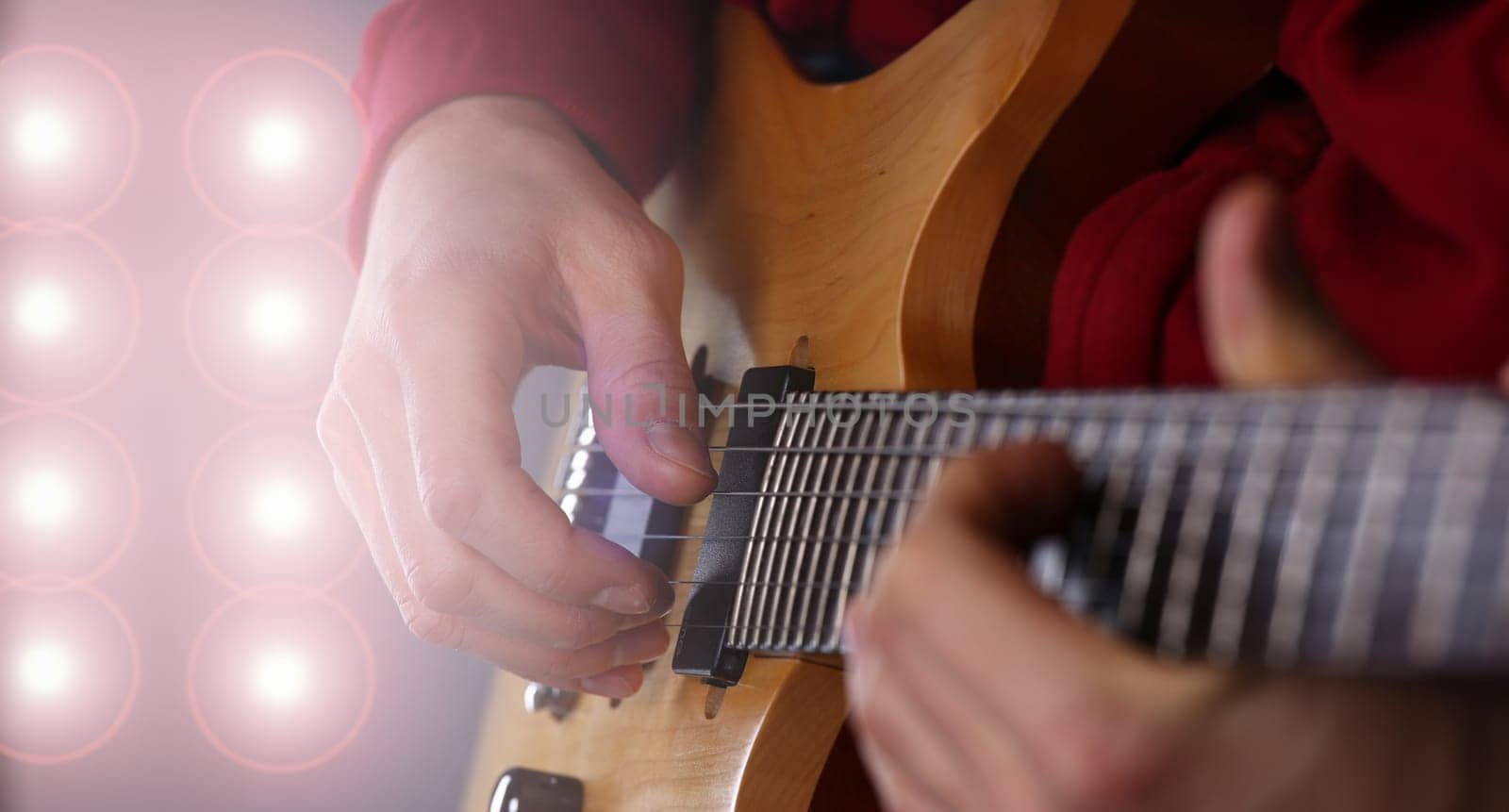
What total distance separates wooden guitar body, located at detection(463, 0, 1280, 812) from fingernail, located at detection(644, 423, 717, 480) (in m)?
0.07

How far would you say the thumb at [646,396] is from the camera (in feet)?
2.16

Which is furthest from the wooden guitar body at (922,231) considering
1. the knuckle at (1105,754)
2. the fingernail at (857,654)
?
the knuckle at (1105,754)

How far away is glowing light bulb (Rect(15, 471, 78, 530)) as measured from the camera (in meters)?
1.63

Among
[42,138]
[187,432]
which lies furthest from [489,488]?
[42,138]

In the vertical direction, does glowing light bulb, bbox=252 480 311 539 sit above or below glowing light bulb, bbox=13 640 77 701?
above

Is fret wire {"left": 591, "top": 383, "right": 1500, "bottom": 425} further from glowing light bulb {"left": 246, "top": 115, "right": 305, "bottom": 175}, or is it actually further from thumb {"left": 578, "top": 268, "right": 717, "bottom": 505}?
glowing light bulb {"left": 246, "top": 115, "right": 305, "bottom": 175}

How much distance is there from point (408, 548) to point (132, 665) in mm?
1249

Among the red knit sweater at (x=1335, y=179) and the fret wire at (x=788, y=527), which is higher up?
the red knit sweater at (x=1335, y=179)

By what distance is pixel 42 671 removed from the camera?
1650 mm

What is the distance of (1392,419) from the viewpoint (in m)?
0.34

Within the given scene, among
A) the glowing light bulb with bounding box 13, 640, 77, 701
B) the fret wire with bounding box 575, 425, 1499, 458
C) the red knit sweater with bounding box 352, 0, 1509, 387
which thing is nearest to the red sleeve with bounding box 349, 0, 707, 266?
the red knit sweater with bounding box 352, 0, 1509, 387

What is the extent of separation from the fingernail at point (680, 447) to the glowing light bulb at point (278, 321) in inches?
44.8

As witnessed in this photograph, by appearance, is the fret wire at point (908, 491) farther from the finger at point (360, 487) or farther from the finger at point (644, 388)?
the finger at point (360, 487)

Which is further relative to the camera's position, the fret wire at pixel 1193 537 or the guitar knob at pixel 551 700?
the guitar knob at pixel 551 700
